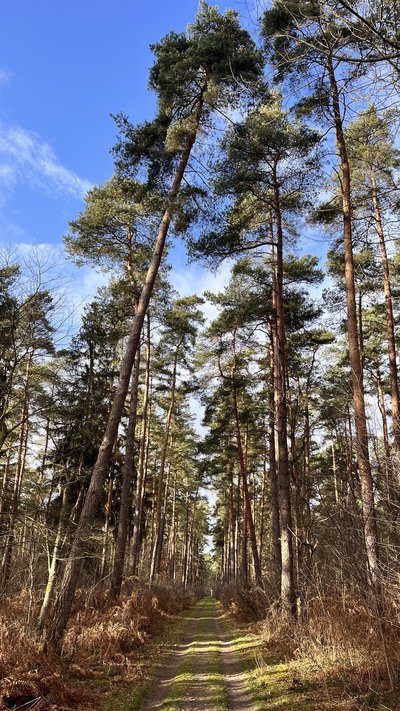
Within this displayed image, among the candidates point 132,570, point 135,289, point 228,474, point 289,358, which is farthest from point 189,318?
point 228,474

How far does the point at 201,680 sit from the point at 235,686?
0.75m

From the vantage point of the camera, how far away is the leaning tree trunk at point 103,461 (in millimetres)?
7285

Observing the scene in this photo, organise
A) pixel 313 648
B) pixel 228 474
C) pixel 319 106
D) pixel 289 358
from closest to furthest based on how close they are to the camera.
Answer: pixel 313 648, pixel 319 106, pixel 289 358, pixel 228 474

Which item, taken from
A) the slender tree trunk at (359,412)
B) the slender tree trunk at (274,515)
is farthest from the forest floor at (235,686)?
the slender tree trunk at (274,515)

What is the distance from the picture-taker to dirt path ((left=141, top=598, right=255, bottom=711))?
639 centimetres

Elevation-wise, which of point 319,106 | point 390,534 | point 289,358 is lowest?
point 390,534

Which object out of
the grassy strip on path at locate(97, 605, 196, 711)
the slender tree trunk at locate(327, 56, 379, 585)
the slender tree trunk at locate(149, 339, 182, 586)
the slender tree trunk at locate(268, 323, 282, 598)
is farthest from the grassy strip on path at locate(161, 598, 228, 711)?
the slender tree trunk at locate(149, 339, 182, 586)

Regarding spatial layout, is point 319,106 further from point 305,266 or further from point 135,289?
point 135,289

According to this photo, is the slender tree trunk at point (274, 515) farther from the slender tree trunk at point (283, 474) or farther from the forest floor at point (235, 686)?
the forest floor at point (235, 686)

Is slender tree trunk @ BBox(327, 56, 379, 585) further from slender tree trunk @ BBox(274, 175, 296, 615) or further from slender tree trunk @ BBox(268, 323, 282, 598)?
slender tree trunk @ BBox(268, 323, 282, 598)

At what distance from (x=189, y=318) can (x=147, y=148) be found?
1003cm

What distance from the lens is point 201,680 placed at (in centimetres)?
783

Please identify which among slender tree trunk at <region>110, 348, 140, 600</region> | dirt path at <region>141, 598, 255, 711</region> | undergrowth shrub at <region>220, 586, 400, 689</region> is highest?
slender tree trunk at <region>110, 348, 140, 600</region>

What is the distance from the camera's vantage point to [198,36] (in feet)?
34.6
